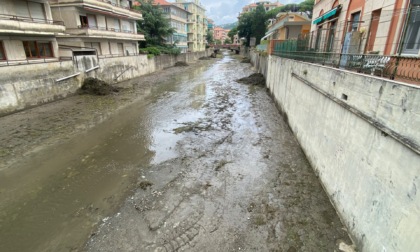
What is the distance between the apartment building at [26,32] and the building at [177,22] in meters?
28.4

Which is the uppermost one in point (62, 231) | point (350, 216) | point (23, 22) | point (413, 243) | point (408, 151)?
point (23, 22)

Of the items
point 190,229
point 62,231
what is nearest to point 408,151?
point 190,229

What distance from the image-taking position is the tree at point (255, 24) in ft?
178

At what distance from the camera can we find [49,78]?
50.0ft

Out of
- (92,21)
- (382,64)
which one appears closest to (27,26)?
(92,21)

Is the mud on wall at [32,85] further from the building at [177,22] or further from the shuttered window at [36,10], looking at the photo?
the building at [177,22]

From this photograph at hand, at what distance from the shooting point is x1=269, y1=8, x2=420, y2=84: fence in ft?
14.0

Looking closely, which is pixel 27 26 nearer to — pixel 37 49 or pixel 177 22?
pixel 37 49

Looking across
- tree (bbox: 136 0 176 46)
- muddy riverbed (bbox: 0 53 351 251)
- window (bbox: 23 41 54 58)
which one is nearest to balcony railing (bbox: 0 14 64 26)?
window (bbox: 23 41 54 58)

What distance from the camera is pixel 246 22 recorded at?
194 feet

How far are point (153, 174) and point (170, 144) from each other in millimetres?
2401

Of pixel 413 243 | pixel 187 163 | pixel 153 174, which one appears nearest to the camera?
pixel 413 243

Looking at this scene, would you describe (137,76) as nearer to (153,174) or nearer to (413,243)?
(153,174)

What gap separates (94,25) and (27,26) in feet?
33.9
